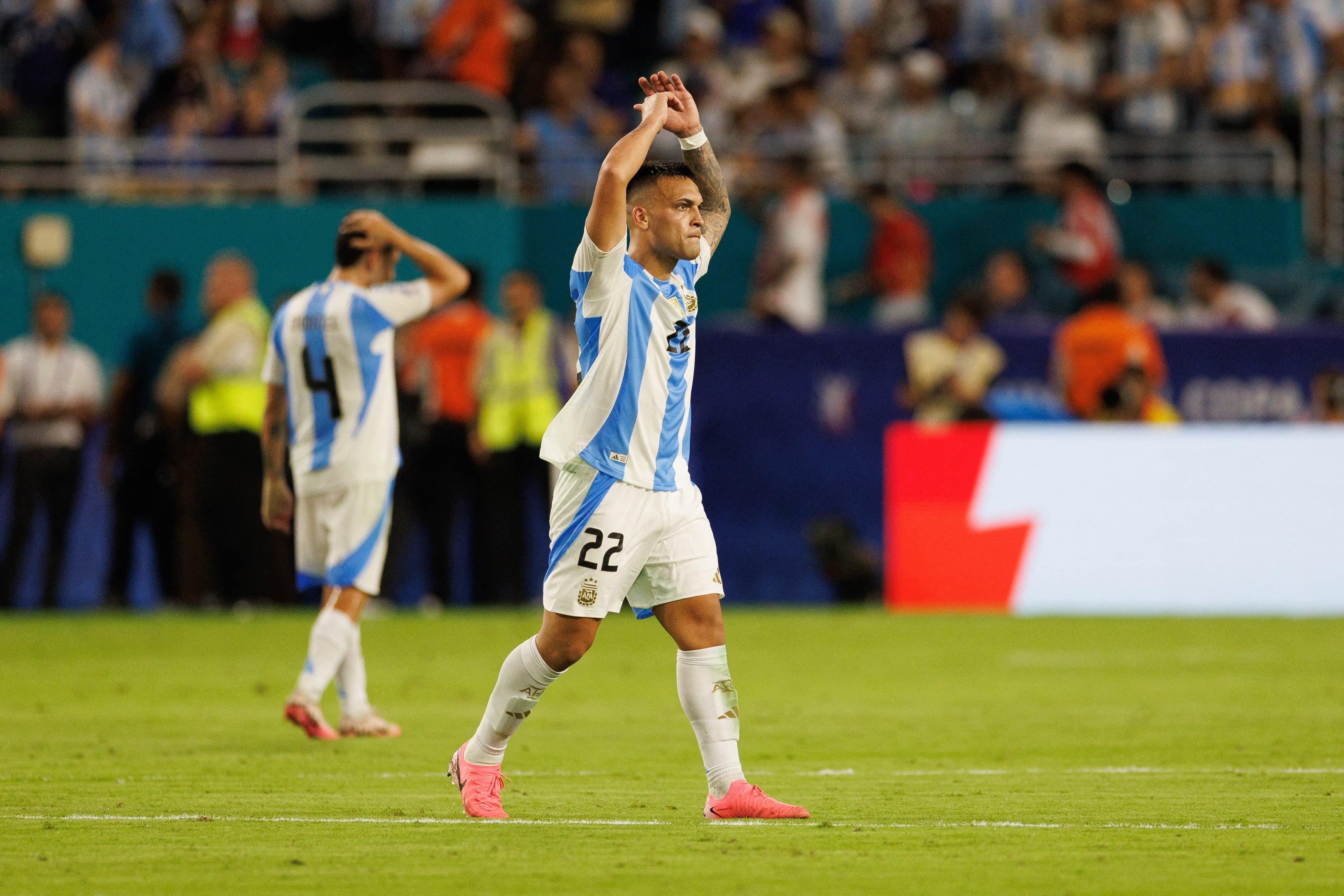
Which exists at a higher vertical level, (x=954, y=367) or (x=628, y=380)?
(x=628, y=380)

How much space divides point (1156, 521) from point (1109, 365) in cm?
137

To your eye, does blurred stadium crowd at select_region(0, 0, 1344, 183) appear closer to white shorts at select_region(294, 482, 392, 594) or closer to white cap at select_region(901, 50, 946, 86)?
white cap at select_region(901, 50, 946, 86)

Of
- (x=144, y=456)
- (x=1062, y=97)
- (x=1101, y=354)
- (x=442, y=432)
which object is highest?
(x=1062, y=97)

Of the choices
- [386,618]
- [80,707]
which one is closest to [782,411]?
[386,618]

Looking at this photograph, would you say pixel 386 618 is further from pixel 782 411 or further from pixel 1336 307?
pixel 1336 307

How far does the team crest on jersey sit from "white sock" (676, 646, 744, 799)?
0.37 metres

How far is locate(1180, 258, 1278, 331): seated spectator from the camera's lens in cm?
1855

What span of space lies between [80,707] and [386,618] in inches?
252

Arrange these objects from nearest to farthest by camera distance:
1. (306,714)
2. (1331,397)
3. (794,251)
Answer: (306,714)
(1331,397)
(794,251)

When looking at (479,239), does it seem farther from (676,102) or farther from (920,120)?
(676,102)

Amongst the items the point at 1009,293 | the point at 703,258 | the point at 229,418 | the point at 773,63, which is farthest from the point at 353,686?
the point at 773,63

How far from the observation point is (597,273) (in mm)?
6812

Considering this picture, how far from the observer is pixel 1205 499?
54.5 ft

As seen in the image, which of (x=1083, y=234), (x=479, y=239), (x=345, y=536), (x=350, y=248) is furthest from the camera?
(x=479, y=239)
